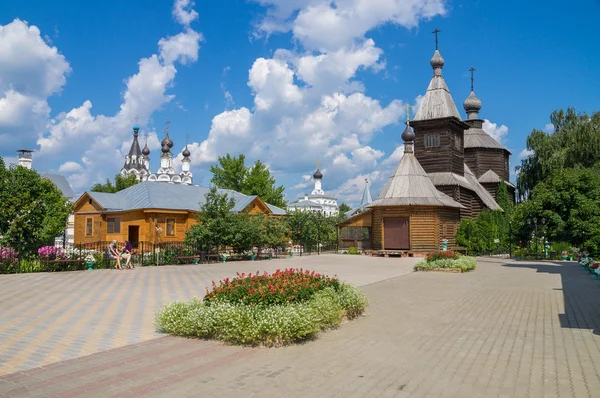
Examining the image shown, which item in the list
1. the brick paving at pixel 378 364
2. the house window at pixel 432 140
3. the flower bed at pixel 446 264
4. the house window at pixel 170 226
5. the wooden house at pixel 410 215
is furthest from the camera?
the house window at pixel 432 140

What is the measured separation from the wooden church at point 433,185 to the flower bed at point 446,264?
10047 millimetres

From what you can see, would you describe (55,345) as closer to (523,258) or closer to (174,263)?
(174,263)

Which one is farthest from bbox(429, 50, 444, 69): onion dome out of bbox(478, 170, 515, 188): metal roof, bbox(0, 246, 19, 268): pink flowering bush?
bbox(0, 246, 19, 268): pink flowering bush

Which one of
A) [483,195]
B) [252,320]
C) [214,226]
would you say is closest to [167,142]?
[214,226]

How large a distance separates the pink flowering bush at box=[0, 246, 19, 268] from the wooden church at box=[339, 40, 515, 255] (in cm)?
2205

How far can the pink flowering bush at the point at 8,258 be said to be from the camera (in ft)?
57.2

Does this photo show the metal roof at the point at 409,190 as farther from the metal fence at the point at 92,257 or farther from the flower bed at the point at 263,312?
the flower bed at the point at 263,312

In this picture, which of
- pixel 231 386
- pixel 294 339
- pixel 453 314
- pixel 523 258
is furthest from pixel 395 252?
pixel 231 386

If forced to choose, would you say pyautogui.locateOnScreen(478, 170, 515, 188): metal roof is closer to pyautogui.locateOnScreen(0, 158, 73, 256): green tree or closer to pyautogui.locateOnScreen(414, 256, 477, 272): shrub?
pyautogui.locateOnScreen(414, 256, 477, 272): shrub

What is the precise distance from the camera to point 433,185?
34812mm

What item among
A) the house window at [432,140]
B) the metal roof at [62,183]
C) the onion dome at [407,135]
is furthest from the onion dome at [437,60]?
the metal roof at [62,183]

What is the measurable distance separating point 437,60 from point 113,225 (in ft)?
97.0

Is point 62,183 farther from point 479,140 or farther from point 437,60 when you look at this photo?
point 479,140

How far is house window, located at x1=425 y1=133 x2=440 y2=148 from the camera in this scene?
39.5 m
